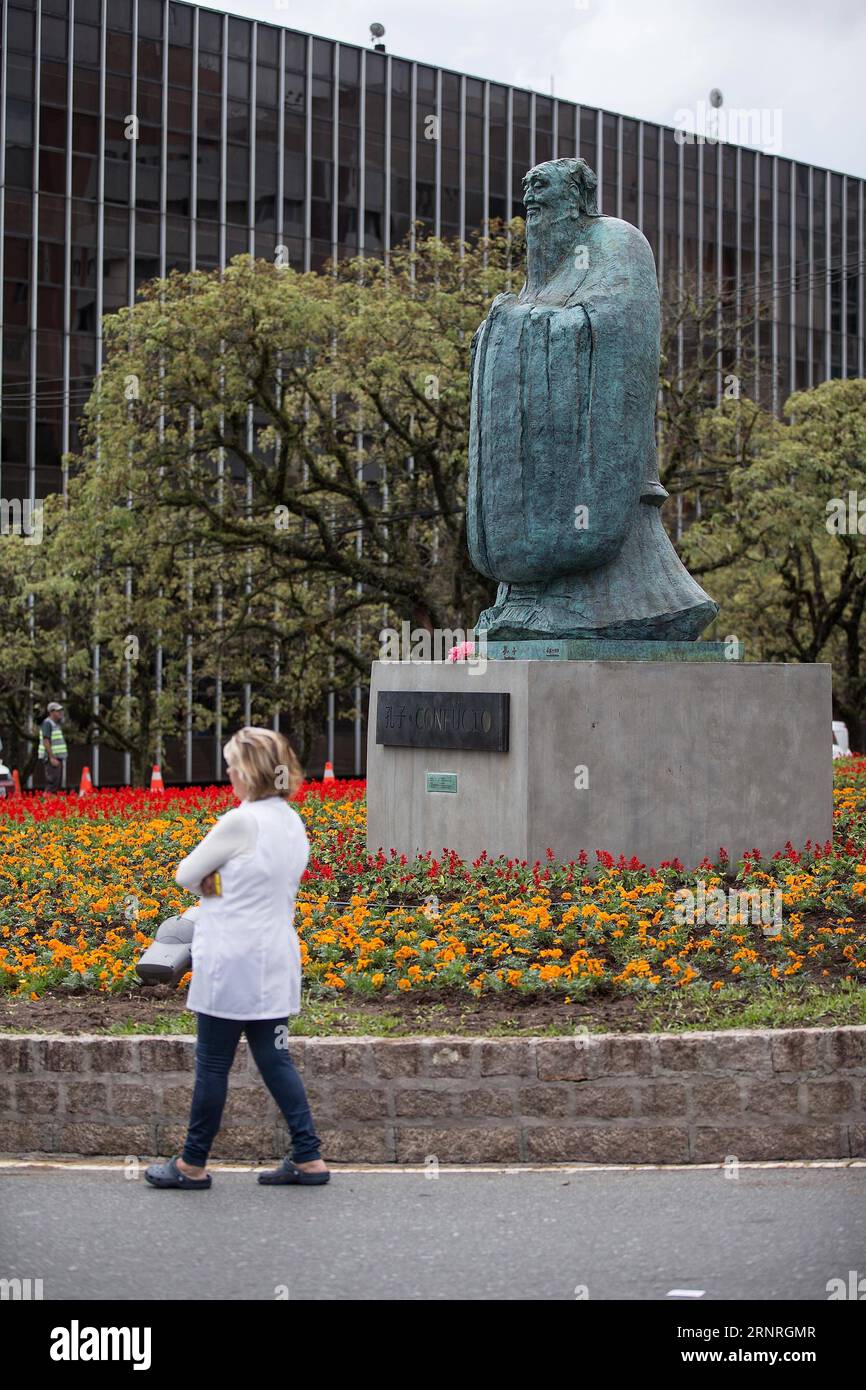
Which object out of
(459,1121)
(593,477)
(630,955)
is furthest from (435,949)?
(593,477)

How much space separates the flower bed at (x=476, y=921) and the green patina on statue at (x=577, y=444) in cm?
168

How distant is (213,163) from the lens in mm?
45875

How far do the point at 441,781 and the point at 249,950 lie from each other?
594 centimetres

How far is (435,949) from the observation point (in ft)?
30.1

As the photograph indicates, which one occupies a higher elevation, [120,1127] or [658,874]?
[658,874]

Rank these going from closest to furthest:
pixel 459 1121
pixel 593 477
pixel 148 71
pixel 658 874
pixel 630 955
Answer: pixel 459 1121
pixel 630 955
pixel 658 874
pixel 593 477
pixel 148 71

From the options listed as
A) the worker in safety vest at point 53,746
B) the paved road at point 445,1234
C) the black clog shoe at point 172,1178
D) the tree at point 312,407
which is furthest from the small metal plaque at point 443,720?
the worker in safety vest at point 53,746

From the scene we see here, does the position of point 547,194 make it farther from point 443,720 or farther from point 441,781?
point 441,781

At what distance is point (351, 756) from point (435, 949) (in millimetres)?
38854

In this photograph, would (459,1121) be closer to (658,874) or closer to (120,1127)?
(120,1127)

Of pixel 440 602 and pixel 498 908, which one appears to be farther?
pixel 440 602

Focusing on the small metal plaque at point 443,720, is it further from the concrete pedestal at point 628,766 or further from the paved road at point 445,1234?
the paved road at point 445,1234

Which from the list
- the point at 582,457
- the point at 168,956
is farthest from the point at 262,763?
the point at 582,457

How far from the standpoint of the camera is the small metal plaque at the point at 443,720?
11922 mm
